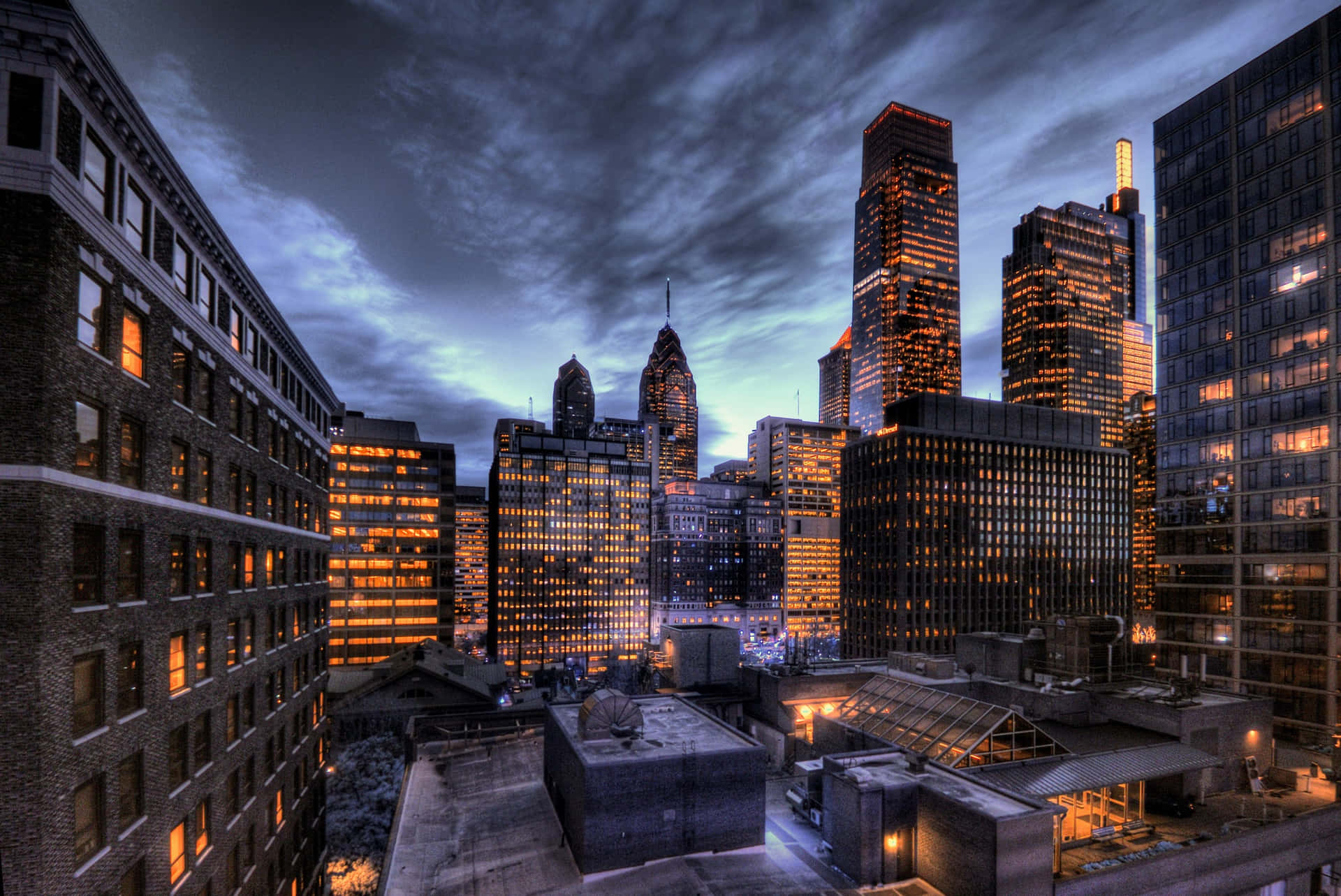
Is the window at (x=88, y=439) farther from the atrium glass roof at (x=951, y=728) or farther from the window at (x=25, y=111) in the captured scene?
the atrium glass roof at (x=951, y=728)

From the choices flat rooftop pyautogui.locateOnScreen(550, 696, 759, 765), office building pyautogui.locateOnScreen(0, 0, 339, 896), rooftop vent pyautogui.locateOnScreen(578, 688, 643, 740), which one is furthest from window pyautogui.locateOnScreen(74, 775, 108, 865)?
rooftop vent pyautogui.locateOnScreen(578, 688, 643, 740)

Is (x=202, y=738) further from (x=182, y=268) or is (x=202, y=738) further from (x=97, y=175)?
(x=97, y=175)

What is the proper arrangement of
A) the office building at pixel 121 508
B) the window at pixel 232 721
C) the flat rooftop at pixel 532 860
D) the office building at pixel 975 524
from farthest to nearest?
the office building at pixel 975 524 < the flat rooftop at pixel 532 860 < the window at pixel 232 721 < the office building at pixel 121 508

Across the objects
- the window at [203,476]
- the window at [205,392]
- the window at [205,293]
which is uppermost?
the window at [205,293]

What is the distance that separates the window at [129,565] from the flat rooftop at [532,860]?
19.8 m

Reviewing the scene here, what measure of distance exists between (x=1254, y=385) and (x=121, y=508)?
98.8m

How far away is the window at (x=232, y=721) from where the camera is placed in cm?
3184

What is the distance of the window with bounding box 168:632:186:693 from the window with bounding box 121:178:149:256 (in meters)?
15.6

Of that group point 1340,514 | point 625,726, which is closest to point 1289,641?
point 1340,514

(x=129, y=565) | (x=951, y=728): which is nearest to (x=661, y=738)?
(x=951, y=728)

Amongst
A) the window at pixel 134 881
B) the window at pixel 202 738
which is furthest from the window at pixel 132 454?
the window at pixel 134 881

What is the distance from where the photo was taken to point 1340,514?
63.6 meters

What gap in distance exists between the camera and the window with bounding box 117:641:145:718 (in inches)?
888

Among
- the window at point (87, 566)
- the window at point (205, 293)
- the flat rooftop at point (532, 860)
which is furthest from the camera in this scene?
the flat rooftop at point (532, 860)
